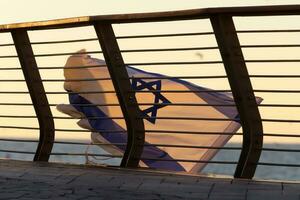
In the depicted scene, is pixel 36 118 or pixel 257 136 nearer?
pixel 257 136

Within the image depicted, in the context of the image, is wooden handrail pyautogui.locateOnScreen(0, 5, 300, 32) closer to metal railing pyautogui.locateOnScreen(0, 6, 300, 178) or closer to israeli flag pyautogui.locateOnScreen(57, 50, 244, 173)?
metal railing pyautogui.locateOnScreen(0, 6, 300, 178)

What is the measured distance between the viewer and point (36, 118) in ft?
29.8

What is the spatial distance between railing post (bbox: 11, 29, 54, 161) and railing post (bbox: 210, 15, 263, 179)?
2.02 meters

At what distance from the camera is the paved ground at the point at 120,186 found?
675 cm

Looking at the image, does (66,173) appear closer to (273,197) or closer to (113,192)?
(113,192)

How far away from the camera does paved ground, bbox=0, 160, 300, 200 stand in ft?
22.1

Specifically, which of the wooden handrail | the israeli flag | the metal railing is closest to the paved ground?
the metal railing

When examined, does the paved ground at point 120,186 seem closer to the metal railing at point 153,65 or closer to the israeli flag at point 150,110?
the metal railing at point 153,65

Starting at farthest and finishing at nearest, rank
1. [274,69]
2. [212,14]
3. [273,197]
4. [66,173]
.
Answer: [274,69]
[66,173]
[212,14]
[273,197]

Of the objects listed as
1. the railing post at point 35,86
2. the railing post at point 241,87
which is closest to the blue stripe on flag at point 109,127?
the railing post at point 35,86

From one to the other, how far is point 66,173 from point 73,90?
1485 mm

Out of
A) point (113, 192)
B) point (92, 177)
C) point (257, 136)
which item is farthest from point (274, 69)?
point (113, 192)

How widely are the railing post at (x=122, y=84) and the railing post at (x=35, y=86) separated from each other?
3.06 ft

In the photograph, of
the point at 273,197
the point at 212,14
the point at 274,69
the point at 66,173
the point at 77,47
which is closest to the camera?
the point at 273,197
